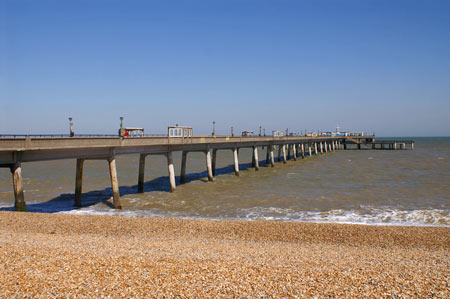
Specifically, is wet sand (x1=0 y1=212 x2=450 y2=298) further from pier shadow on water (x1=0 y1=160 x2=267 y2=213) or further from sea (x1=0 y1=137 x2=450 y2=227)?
pier shadow on water (x1=0 y1=160 x2=267 y2=213)

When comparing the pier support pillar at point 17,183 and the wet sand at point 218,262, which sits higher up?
the pier support pillar at point 17,183

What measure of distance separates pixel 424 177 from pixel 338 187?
14430 millimetres

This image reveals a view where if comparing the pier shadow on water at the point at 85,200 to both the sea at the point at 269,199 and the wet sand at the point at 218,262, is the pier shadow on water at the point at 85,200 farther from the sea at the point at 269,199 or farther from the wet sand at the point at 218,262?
the wet sand at the point at 218,262

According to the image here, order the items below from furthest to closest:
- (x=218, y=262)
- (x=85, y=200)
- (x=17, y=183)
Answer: (x=85, y=200)
(x=17, y=183)
(x=218, y=262)

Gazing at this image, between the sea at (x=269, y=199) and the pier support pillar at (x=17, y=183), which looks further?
the sea at (x=269, y=199)

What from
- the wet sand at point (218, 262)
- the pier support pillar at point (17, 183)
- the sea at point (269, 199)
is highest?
the pier support pillar at point (17, 183)

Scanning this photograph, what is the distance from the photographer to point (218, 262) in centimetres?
928

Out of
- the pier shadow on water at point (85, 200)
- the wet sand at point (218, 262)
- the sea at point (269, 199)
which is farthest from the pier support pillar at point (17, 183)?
the pier shadow on water at point (85, 200)

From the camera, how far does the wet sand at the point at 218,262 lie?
7.47 m

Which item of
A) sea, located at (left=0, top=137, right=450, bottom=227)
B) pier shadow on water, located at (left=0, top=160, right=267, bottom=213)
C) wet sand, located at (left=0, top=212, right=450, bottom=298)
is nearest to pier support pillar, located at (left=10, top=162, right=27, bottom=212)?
wet sand, located at (left=0, top=212, right=450, bottom=298)

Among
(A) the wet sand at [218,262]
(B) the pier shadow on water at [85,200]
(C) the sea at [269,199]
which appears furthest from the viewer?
(B) the pier shadow on water at [85,200]

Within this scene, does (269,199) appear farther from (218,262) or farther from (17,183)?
(218,262)

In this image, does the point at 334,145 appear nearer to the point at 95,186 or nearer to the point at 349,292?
the point at 95,186

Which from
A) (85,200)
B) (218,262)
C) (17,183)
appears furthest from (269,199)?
(218,262)
